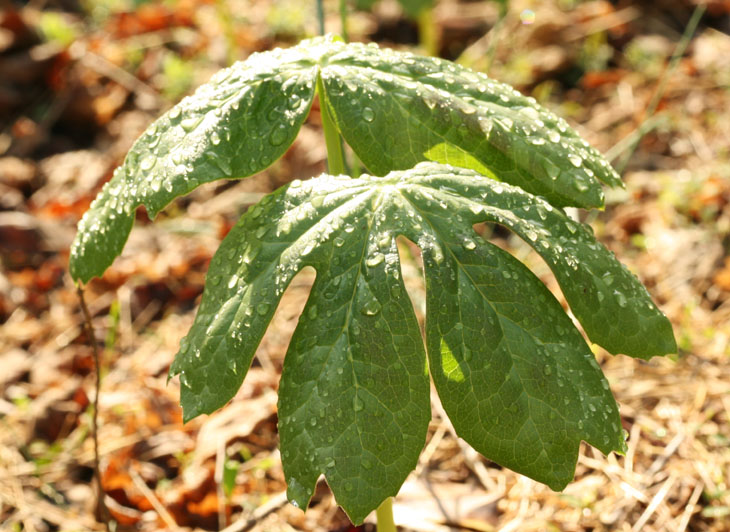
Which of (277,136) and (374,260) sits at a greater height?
(277,136)

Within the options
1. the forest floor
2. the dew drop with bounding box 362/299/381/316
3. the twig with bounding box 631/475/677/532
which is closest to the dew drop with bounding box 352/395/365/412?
the dew drop with bounding box 362/299/381/316

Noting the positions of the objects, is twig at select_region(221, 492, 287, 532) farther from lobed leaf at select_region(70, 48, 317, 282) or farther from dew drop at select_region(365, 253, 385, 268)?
dew drop at select_region(365, 253, 385, 268)

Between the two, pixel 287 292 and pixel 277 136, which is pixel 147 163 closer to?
pixel 277 136

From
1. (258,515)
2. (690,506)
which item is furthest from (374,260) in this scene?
(690,506)

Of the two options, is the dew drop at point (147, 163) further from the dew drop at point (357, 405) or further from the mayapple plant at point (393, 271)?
the dew drop at point (357, 405)

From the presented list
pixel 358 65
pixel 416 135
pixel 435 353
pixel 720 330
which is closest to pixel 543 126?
pixel 416 135

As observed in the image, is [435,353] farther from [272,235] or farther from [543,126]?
[543,126]

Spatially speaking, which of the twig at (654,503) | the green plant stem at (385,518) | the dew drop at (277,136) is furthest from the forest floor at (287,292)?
the dew drop at (277,136)
